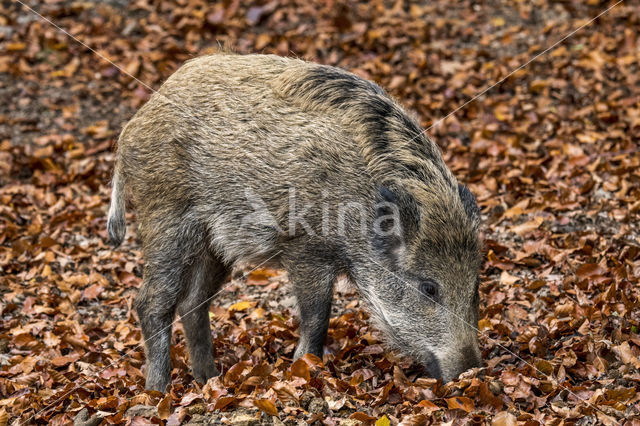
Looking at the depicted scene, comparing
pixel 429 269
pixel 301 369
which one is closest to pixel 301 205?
pixel 429 269

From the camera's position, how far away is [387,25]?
10.9 m

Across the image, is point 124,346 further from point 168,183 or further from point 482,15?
point 482,15

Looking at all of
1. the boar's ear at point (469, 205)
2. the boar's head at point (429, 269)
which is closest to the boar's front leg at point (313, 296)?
the boar's head at point (429, 269)

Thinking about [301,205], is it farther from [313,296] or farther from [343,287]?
[343,287]

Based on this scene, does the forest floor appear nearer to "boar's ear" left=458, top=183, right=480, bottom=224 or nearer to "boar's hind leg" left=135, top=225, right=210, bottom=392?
"boar's hind leg" left=135, top=225, right=210, bottom=392

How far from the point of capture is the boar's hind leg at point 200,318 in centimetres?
534

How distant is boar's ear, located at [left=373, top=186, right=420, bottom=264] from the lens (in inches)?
184

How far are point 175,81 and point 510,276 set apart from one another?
2.86 meters

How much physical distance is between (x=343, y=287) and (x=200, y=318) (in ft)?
3.46

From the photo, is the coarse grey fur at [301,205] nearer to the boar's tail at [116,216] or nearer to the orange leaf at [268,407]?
the boar's tail at [116,216]

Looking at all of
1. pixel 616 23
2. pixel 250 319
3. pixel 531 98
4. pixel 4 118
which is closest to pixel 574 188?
pixel 531 98

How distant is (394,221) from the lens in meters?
4.72

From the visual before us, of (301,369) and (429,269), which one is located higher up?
(429,269)

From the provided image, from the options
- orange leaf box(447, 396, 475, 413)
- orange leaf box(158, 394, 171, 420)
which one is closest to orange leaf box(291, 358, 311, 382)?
orange leaf box(158, 394, 171, 420)
